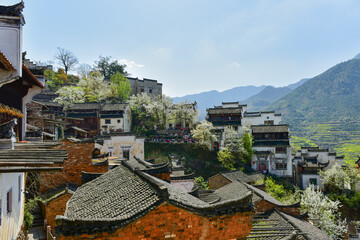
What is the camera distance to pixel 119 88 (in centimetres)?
4925

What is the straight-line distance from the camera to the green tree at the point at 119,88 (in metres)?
48.3

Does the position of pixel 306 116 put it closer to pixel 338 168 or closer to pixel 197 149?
pixel 338 168

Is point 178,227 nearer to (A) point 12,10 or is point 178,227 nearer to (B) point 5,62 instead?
(B) point 5,62

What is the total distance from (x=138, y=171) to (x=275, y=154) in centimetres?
3450

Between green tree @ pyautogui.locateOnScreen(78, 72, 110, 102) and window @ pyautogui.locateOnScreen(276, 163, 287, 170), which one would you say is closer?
window @ pyautogui.locateOnScreen(276, 163, 287, 170)

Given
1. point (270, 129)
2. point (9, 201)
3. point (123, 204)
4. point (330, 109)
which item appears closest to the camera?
point (123, 204)

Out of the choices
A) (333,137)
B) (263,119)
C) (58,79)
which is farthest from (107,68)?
(333,137)

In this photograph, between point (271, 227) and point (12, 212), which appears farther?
point (271, 227)

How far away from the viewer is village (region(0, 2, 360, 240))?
6023 millimetres

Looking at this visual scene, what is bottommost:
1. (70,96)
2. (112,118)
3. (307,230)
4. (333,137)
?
(307,230)

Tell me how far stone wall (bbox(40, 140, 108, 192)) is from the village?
5 centimetres

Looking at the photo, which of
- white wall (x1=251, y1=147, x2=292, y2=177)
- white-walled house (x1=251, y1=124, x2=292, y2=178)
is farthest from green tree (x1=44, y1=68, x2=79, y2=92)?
white wall (x1=251, y1=147, x2=292, y2=177)

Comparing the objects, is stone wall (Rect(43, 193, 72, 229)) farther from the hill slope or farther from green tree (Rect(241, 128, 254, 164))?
the hill slope

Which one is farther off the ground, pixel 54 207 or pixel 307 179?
pixel 54 207
